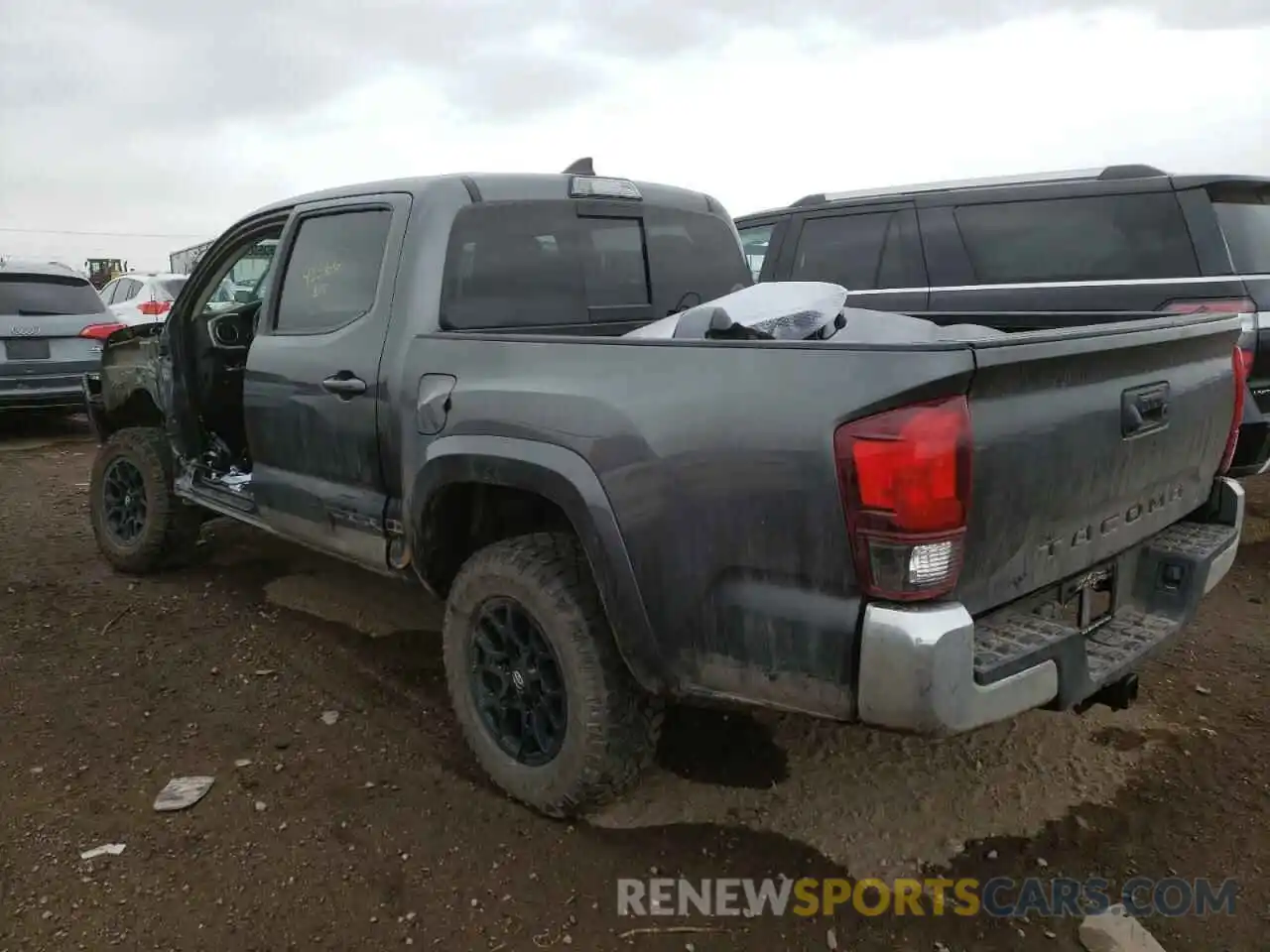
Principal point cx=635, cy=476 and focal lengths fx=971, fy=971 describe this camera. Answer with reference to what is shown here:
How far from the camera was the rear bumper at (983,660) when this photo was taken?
1.98 m

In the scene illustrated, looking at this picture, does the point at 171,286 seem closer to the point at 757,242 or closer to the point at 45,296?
the point at 45,296

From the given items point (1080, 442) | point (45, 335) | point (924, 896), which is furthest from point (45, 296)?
point (1080, 442)

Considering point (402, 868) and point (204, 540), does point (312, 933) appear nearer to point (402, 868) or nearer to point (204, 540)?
point (402, 868)

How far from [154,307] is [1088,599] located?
13094 millimetres

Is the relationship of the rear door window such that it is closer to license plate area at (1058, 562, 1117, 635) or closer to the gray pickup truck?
the gray pickup truck

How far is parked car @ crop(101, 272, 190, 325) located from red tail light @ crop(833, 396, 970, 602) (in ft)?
40.0

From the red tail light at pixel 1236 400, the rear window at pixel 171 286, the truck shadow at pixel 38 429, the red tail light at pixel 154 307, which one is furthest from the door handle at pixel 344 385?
the rear window at pixel 171 286

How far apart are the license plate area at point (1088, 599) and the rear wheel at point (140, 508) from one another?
420cm


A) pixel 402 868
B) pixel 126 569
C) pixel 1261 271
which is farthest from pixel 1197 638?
pixel 126 569

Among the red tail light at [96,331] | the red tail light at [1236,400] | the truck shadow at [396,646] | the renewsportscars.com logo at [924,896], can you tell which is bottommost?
the renewsportscars.com logo at [924,896]

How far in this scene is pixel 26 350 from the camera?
8625 millimetres

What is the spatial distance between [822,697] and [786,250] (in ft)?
16.8

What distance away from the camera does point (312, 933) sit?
95.3 inches

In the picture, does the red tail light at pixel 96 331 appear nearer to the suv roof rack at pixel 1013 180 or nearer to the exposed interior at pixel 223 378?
the exposed interior at pixel 223 378
